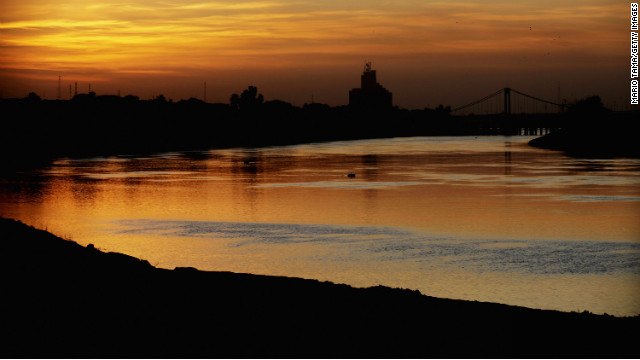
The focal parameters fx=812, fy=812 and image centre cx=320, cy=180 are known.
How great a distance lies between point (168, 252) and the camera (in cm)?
2203

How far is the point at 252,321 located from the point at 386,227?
667 inches

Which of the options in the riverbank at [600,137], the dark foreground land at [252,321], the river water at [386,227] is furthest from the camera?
the riverbank at [600,137]

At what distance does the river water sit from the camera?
58.5ft

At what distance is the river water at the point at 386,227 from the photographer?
17828 mm

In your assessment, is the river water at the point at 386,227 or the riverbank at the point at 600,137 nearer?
the river water at the point at 386,227

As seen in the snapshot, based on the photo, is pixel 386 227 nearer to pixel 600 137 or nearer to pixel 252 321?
pixel 252 321

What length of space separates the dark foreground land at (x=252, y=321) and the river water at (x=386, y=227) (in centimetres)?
415

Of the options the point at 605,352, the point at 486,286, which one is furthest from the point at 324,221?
the point at 605,352

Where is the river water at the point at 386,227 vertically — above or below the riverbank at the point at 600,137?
below

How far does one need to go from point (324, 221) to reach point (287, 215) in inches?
103

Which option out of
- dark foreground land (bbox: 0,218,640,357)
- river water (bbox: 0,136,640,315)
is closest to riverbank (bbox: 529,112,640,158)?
river water (bbox: 0,136,640,315)

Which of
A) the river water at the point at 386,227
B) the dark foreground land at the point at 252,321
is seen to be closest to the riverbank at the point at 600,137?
the river water at the point at 386,227

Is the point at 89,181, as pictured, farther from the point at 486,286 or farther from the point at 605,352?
the point at 605,352

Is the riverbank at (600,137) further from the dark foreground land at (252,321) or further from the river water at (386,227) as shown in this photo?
the dark foreground land at (252,321)
